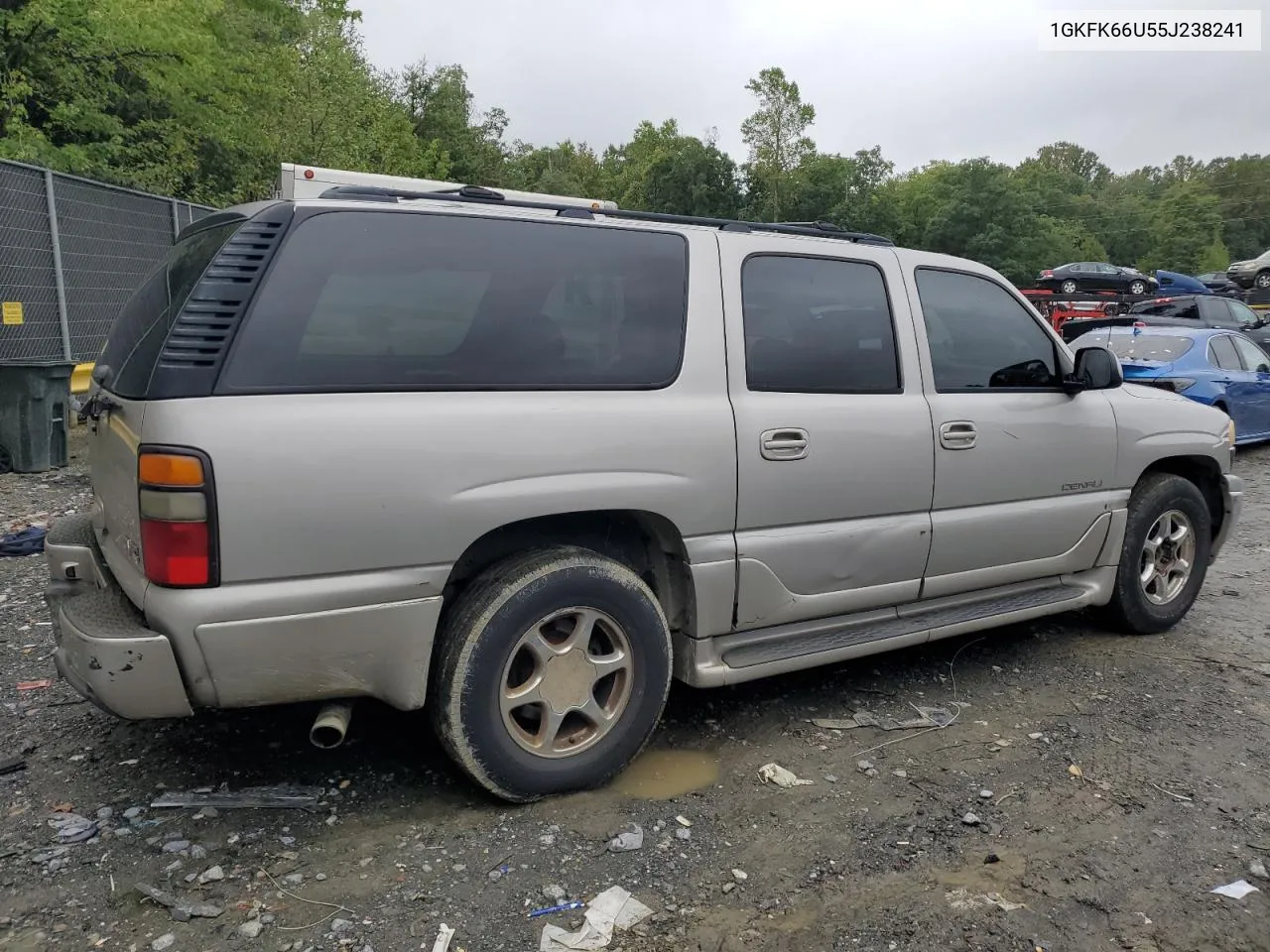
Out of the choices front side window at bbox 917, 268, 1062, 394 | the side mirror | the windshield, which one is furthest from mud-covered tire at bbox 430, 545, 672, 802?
the windshield

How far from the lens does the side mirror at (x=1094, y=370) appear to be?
4.27 meters

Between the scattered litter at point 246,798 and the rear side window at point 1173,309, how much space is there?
17.1 meters

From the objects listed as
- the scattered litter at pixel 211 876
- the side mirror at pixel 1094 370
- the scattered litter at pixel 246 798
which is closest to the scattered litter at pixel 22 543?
the scattered litter at pixel 246 798

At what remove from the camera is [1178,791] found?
335cm

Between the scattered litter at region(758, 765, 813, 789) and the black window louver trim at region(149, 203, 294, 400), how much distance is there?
224cm

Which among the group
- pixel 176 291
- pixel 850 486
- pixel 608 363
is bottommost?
pixel 850 486

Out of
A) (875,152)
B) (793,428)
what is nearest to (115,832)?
(793,428)

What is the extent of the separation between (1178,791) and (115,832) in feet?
11.7

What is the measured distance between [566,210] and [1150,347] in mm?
9960

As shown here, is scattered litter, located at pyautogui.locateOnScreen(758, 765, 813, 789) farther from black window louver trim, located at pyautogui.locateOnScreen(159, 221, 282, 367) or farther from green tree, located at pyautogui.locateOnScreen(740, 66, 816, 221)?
green tree, located at pyautogui.locateOnScreen(740, 66, 816, 221)

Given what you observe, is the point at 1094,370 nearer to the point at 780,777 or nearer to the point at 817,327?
the point at 817,327

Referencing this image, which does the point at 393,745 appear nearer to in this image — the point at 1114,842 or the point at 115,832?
the point at 115,832

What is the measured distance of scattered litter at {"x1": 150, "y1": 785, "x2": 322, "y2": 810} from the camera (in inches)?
118

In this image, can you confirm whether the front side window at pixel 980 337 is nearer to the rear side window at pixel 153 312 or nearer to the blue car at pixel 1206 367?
the rear side window at pixel 153 312
